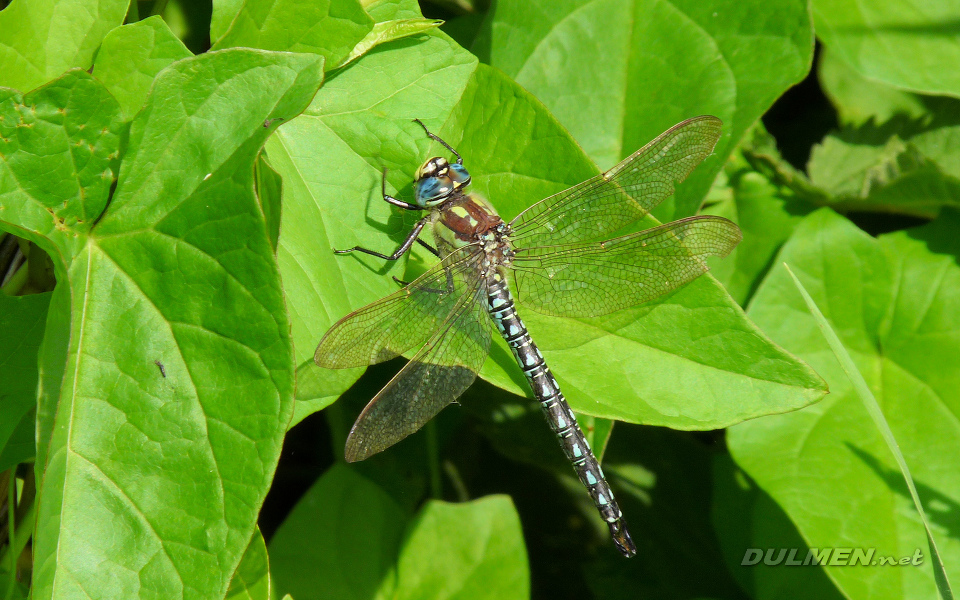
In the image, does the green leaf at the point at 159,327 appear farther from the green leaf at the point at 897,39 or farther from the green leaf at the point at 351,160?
the green leaf at the point at 897,39

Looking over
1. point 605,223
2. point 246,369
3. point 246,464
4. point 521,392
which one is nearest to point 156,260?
point 246,369

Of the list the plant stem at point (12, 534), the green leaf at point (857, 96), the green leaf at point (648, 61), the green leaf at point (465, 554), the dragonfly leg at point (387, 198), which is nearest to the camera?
the plant stem at point (12, 534)

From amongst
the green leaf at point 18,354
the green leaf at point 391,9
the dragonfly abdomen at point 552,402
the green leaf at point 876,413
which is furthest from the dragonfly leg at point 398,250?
the green leaf at point 876,413

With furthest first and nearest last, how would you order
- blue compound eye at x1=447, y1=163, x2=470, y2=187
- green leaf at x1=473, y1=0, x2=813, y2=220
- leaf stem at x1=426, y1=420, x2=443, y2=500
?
leaf stem at x1=426, y1=420, x2=443, y2=500
green leaf at x1=473, y1=0, x2=813, y2=220
blue compound eye at x1=447, y1=163, x2=470, y2=187

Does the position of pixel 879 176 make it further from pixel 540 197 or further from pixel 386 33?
pixel 386 33

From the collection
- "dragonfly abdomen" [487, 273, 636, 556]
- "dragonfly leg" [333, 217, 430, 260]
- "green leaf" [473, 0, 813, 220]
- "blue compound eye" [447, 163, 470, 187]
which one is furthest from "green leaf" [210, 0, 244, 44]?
"dragonfly abdomen" [487, 273, 636, 556]

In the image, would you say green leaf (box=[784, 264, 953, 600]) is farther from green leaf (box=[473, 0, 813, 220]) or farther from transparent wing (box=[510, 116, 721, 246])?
green leaf (box=[473, 0, 813, 220])

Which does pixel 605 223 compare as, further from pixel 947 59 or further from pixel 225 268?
pixel 947 59
